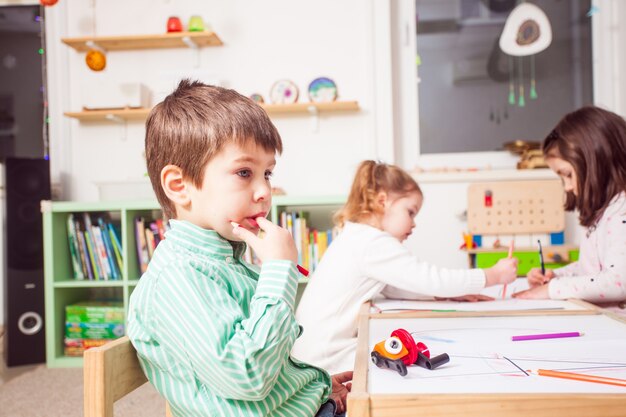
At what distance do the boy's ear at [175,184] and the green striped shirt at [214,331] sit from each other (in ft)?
0.11

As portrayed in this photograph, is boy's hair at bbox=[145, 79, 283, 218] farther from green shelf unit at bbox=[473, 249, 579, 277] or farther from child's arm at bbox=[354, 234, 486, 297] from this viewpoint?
green shelf unit at bbox=[473, 249, 579, 277]

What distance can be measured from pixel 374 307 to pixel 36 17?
2853 mm

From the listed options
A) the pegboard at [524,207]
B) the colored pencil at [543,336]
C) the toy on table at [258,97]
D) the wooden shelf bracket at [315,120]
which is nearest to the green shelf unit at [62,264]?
the toy on table at [258,97]

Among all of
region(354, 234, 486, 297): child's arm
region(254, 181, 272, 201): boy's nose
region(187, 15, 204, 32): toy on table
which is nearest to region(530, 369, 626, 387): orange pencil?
region(254, 181, 272, 201): boy's nose

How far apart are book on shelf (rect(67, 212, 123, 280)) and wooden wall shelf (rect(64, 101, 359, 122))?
1.80 feet

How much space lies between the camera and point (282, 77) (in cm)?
302

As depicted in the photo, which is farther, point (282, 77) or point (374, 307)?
point (282, 77)

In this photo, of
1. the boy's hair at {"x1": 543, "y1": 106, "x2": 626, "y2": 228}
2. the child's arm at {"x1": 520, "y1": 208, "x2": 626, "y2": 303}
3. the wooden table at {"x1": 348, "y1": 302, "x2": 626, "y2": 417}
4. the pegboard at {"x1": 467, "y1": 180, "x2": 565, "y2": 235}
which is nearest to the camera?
the wooden table at {"x1": 348, "y1": 302, "x2": 626, "y2": 417}

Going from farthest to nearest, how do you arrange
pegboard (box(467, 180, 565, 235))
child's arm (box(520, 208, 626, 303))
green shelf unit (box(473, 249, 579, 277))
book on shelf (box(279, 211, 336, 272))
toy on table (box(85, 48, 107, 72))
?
toy on table (box(85, 48, 107, 72)) < book on shelf (box(279, 211, 336, 272)) < pegboard (box(467, 180, 565, 235)) < green shelf unit (box(473, 249, 579, 277)) < child's arm (box(520, 208, 626, 303))

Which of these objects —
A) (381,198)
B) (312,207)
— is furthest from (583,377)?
(312,207)

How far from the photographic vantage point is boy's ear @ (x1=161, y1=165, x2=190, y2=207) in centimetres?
80

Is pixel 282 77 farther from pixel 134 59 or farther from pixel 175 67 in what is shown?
pixel 134 59

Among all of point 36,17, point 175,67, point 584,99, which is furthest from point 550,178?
point 36,17

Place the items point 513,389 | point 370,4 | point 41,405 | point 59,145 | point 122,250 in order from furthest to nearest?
point 59,145
point 370,4
point 122,250
point 41,405
point 513,389
